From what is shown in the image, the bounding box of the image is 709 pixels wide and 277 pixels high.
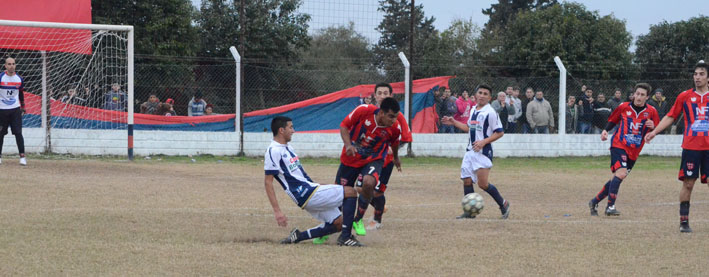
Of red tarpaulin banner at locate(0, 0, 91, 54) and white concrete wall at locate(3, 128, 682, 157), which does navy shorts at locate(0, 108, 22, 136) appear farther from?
white concrete wall at locate(3, 128, 682, 157)

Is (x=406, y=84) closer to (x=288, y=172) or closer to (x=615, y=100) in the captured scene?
(x=615, y=100)

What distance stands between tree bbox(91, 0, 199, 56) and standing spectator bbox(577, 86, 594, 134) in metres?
12.7

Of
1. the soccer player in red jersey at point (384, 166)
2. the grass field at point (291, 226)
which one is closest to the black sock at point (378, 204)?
the soccer player in red jersey at point (384, 166)

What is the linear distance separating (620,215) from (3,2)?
1471 centimetres

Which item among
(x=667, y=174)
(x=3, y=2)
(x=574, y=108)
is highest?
(x=3, y=2)

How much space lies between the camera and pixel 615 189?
10.6m

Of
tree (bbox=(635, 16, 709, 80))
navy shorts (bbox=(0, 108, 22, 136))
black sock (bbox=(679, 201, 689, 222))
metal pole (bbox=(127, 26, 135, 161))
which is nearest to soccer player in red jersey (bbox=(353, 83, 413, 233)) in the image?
black sock (bbox=(679, 201, 689, 222))

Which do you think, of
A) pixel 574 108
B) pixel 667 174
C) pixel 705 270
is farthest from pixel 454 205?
pixel 574 108

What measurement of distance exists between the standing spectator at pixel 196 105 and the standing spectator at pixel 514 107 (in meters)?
7.94

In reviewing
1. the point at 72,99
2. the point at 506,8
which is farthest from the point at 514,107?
the point at 506,8

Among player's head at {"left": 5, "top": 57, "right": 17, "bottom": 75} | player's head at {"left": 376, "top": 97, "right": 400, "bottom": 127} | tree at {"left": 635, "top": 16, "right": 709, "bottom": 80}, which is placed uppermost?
tree at {"left": 635, "top": 16, "right": 709, "bottom": 80}

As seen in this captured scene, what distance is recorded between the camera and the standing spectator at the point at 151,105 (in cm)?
1959

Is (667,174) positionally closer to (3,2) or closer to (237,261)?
(237,261)

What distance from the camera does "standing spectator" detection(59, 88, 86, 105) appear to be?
18781 mm
